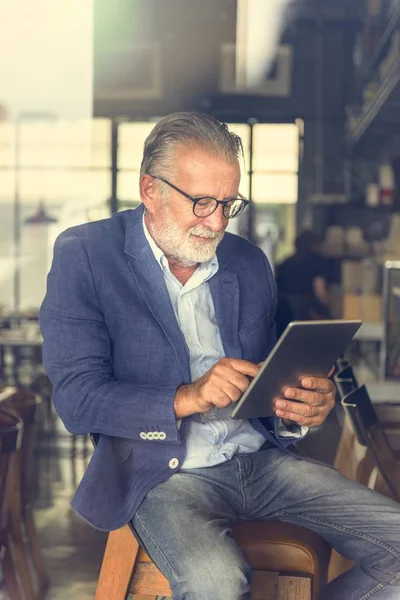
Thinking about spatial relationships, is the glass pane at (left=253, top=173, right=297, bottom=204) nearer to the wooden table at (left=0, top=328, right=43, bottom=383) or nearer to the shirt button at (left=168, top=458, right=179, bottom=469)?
the wooden table at (left=0, top=328, right=43, bottom=383)

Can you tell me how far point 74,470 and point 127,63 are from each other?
2004 millimetres

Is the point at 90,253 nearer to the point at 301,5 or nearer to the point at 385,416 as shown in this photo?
the point at 385,416

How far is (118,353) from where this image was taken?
7.71 ft

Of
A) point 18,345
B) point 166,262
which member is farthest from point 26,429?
point 18,345

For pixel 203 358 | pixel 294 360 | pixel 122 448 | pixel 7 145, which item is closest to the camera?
pixel 294 360

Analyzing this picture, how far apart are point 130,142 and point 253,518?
2.90 m

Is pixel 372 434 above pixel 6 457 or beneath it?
above

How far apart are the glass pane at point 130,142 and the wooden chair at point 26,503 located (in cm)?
150

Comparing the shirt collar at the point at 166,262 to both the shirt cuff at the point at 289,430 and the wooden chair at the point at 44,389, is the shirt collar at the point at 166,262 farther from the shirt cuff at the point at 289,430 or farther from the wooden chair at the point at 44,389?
the wooden chair at the point at 44,389

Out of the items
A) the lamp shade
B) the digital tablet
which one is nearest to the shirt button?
the digital tablet

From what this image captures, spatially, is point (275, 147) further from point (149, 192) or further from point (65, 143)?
point (149, 192)

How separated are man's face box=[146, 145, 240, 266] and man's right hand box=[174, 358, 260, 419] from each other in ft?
1.25

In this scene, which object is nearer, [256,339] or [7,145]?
[256,339]

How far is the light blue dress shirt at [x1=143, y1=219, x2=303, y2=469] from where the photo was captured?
2342 mm
